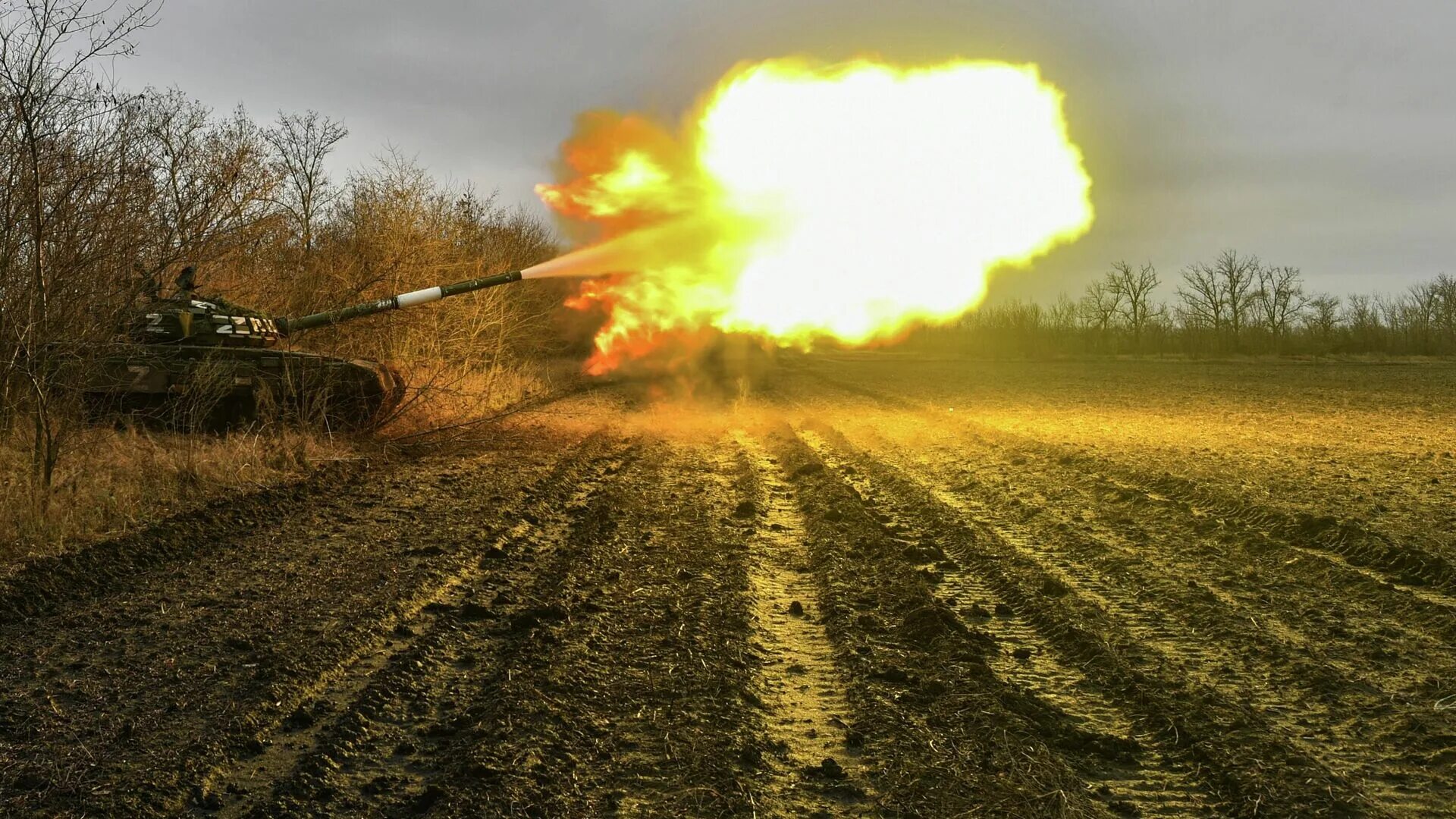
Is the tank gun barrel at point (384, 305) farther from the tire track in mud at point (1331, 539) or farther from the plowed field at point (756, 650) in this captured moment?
the tire track in mud at point (1331, 539)

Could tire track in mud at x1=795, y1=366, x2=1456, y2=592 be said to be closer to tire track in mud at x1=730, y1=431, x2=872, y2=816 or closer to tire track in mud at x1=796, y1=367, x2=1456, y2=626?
tire track in mud at x1=796, y1=367, x2=1456, y2=626

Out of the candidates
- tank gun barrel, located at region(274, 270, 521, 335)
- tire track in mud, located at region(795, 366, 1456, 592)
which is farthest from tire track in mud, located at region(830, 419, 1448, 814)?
tank gun barrel, located at region(274, 270, 521, 335)

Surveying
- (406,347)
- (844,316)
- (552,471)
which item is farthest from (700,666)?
(406,347)

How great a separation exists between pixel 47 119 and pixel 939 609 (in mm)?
8862

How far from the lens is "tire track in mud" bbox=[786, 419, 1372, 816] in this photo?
3.75m

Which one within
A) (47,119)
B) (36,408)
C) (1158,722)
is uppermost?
(47,119)

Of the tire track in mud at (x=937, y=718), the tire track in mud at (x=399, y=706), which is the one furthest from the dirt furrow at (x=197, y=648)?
the tire track in mud at (x=937, y=718)

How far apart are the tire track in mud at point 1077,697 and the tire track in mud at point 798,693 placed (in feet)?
3.13

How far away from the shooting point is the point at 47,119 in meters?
8.56

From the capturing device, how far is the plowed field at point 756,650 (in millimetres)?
3848

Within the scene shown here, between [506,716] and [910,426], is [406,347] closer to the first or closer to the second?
[910,426]

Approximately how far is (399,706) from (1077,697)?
11.2 feet

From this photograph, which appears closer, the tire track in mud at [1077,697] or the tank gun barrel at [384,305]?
the tire track in mud at [1077,697]

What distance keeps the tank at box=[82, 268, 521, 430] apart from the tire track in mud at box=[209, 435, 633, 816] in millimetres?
6223
